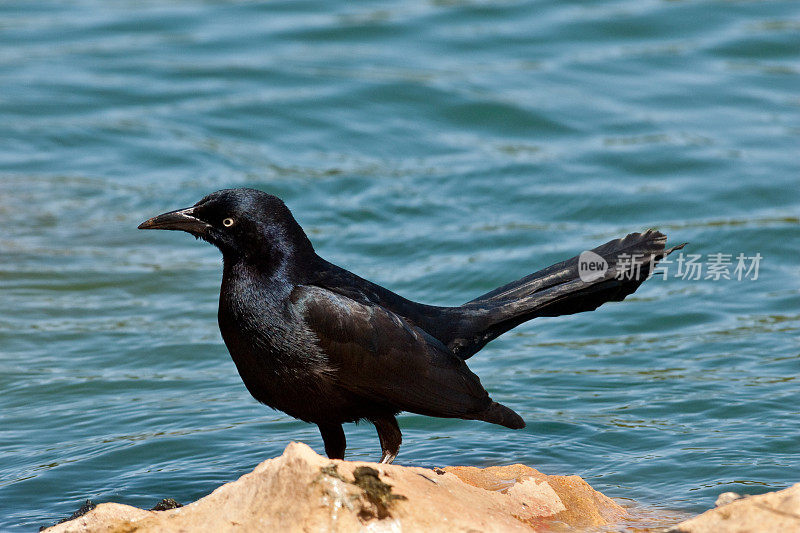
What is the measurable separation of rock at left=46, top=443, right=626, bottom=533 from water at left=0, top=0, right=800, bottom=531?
127 cm

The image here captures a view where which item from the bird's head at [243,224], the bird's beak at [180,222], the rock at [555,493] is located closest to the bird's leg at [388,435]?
the rock at [555,493]

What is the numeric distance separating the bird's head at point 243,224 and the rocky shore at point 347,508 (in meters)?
1.28

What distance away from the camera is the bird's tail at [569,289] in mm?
5480

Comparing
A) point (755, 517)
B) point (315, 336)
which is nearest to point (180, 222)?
point (315, 336)

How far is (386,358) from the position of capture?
5.02 meters

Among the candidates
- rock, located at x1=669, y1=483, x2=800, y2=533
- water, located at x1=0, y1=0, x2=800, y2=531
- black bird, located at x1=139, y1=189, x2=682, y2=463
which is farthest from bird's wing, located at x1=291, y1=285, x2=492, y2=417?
rock, located at x1=669, y1=483, x2=800, y2=533

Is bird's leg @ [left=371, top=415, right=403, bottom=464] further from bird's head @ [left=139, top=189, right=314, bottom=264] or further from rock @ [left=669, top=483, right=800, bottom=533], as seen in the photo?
rock @ [left=669, top=483, right=800, bottom=533]

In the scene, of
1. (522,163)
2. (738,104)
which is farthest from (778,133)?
(522,163)

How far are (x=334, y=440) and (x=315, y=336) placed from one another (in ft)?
2.10

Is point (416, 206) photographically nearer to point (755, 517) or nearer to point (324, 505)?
point (324, 505)

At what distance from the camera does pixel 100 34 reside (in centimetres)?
1402

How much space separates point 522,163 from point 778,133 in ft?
8.26

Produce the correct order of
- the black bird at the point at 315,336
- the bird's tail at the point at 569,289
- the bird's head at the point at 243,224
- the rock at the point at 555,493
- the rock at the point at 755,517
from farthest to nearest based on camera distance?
the bird's tail at the point at 569,289, the bird's head at the point at 243,224, the black bird at the point at 315,336, the rock at the point at 555,493, the rock at the point at 755,517

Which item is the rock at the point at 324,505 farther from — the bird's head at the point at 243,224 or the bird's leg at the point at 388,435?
the bird's head at the point at 243,224
